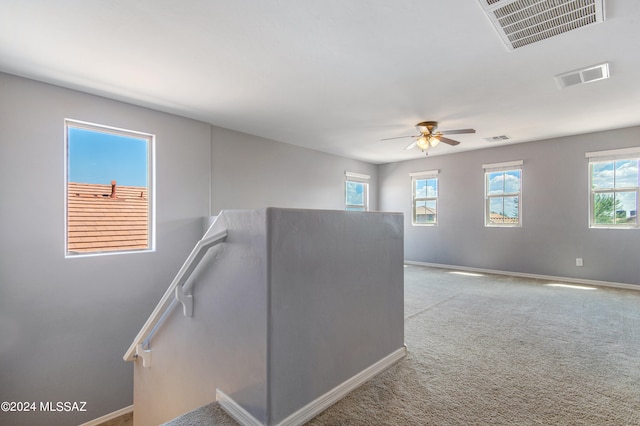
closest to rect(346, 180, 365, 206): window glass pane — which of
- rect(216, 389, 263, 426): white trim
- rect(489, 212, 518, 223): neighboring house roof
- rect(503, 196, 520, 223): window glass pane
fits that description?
rect(489, 212, 518, 223): neighboring house roof

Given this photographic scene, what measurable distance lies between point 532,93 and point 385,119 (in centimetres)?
169

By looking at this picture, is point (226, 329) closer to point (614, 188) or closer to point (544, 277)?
point (544, 277)

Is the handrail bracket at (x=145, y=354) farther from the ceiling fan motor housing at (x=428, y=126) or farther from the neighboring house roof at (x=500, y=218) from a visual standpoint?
the neighboring house roof at (x=500, y=218)

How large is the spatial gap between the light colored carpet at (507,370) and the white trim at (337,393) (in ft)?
0.11

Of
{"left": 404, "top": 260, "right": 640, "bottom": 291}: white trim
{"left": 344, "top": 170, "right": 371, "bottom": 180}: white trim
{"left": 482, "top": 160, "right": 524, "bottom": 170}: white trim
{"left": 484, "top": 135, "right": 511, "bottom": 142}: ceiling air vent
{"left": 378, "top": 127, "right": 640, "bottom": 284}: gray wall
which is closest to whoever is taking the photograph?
{"left": 404, "top": 260, "right": 640, "bottom": 291}: white trim

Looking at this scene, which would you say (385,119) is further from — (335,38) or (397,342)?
(397,342)

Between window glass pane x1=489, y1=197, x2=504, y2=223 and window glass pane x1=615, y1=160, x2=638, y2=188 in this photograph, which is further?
window glass pane x1=489, y1=197, x2=504, y2=223

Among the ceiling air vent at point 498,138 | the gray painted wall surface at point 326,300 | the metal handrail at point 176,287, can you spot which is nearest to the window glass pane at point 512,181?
the ceiling air vent at point 498,138

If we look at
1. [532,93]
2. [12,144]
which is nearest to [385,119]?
[532,93]

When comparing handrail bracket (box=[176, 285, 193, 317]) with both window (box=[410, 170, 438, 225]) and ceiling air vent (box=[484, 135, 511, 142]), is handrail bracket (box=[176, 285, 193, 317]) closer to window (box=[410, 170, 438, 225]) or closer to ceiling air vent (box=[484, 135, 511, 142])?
ceiling air vent (box=[484, 135, 511, 142])

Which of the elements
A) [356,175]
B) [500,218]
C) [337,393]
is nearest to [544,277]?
[500,218]

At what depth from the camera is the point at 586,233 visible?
5035 mm

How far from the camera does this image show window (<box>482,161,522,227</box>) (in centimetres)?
576

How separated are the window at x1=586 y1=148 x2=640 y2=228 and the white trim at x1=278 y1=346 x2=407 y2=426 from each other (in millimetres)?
4973
